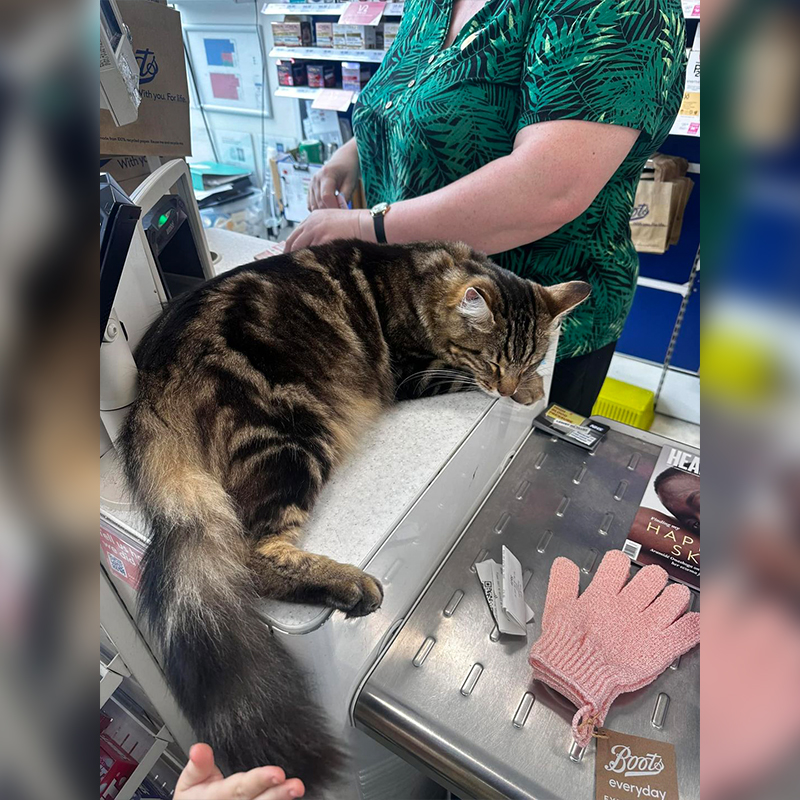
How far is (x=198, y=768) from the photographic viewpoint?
44 centimetres

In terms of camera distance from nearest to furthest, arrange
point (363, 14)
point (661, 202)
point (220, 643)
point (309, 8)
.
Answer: point (220, 643) < point (661, 202) < point (363, 14) < point (309, 8)

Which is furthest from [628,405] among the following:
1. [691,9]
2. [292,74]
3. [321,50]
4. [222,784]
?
[292,74]

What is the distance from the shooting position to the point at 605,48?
0.79 m

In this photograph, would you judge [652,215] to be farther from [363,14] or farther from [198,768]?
[198,768]

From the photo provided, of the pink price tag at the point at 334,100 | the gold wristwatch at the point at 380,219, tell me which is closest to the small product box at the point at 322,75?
the pink price tag at the point at 334,100

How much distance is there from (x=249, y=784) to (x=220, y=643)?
16 centimetres

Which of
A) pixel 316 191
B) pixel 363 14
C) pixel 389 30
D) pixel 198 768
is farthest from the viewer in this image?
pixel 389 30

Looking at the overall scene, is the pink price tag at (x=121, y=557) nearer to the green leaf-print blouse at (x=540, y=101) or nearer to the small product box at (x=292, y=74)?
the green leaf-print blouse at (x=540, y=101)

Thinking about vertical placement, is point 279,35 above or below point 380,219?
above

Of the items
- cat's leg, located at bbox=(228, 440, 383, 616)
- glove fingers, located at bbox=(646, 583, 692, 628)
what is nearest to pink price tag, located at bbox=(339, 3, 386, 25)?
cat's leg, located at bbox=(228, 440, 383, 616)

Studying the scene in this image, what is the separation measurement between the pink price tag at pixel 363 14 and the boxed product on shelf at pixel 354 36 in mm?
137

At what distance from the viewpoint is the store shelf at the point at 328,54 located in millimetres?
2496
